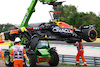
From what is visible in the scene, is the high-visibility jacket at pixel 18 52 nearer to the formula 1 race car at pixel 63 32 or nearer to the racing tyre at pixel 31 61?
the formula 1 race car at pixel 63 32

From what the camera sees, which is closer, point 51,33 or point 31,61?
point 51,33

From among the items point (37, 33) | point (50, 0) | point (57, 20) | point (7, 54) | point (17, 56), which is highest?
point (50, 0)

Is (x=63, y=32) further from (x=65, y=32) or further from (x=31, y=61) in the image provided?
(x=31, y=61)

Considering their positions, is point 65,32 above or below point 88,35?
above

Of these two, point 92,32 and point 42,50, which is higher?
A: point 92,32

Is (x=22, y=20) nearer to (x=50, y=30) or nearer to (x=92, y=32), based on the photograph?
(x=50, y=30)

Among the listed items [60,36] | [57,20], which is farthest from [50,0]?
[60,36]

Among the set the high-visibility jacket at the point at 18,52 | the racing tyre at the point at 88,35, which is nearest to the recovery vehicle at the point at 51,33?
the racing tyre at the point at 88,35

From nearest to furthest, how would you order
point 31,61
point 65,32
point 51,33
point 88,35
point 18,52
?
point 18,52, point 88,35, point 65,32, point 51,33, point 31,61

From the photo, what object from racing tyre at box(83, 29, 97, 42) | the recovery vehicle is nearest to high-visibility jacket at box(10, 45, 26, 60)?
the recovery vehicle

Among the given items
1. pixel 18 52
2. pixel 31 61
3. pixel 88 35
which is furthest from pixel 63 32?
pixel 18 52

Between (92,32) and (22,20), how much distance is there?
6.42 meters

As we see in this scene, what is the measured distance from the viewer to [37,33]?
34.6 ft

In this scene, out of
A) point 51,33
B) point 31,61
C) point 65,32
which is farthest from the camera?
point 31,61
